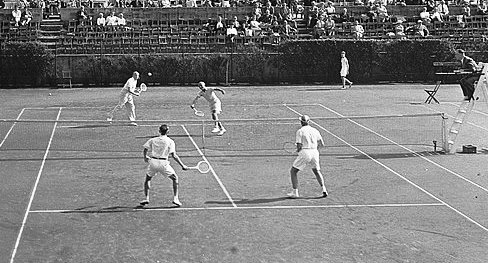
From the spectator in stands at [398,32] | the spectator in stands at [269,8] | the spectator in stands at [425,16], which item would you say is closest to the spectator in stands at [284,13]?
the spectator in stands at [269,8]

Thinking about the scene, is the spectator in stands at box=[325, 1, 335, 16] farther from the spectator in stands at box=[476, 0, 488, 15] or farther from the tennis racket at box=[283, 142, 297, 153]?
the tennis racket at box=[283, 142, 297, 153]

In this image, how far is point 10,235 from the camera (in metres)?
15.9

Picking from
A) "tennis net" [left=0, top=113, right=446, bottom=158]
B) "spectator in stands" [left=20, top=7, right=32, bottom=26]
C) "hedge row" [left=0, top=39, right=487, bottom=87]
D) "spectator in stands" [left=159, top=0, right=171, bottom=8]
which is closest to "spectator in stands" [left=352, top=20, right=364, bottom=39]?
"hedge row" [left=0, top=39, right=487, bottom=87]

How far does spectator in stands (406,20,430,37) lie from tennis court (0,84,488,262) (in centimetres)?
1763

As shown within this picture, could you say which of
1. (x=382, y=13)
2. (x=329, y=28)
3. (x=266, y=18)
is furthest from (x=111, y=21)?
(x=382, y=13)

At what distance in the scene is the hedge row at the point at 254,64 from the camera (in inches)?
1837

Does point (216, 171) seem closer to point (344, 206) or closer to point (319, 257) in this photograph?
point (344, 206)

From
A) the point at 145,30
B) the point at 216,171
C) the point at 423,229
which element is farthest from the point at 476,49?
the point at 423,229

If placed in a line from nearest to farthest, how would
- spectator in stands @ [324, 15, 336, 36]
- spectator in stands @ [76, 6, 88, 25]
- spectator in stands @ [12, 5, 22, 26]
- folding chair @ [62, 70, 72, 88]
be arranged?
folding chair @ [62, 70, 72, 88]
spectator in stands @ [12, 5, 22, 26]
spectator in stands @ [76, 6, 88, 25]
spectator in stands @ [324, 15, 336, 36]

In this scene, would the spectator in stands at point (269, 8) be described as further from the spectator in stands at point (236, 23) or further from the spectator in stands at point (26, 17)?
the spectator in stands at point (26, 17)

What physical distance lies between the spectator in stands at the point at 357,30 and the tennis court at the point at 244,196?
17.2 m

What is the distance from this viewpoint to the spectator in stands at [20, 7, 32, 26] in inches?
1950

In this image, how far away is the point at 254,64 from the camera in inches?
1912

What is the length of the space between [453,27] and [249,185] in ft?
114
